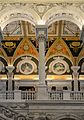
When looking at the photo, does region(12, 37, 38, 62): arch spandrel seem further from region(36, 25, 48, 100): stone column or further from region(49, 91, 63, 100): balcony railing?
region(49, 91, 63, 100): balcony railing

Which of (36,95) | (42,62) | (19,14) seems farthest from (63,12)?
(36,95)

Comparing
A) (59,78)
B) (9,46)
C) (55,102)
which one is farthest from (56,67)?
(55,102)

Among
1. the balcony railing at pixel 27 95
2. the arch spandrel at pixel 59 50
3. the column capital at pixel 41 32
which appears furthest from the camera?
the arch spandrel at pixel 59 50

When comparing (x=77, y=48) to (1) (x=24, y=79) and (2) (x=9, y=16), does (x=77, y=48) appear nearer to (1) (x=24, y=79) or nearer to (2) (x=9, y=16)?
(1) (x=24, y=79)

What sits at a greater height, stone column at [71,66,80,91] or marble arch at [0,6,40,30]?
marble arch at [0,6,40,30]

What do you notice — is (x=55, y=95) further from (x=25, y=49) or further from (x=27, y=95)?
(x=25, y=49)

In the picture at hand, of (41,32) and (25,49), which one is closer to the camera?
(41,32)

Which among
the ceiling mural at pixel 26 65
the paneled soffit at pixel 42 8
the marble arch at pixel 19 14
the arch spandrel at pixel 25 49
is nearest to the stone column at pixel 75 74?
the ceiling mural at pixel 26 65

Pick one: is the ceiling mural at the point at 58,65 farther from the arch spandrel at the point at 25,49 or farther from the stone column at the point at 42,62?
the stone column at the point at 42,62

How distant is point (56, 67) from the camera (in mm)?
27781

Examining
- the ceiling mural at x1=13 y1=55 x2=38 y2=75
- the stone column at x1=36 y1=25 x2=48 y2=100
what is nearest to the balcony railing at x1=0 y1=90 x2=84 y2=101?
the stone column at x1=36 y1=25 x2=48 y2=100

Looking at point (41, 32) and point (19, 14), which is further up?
point (19, 14)

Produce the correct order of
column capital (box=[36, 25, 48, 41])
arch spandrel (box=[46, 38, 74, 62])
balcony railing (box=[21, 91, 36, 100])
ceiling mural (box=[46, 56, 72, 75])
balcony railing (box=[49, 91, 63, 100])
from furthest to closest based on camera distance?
ceiling mural (box=[46, 56, 72, 75]) < arch spandrel (box=[46, 38, 74, 62]) < column capital (box=[36, 25, 48, 41]) < balcony railing (box=[21, 91, 36, 100]) < balcony railing (box=[49, 91, 63, 100])

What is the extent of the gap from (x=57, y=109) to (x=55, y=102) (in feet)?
1.14
